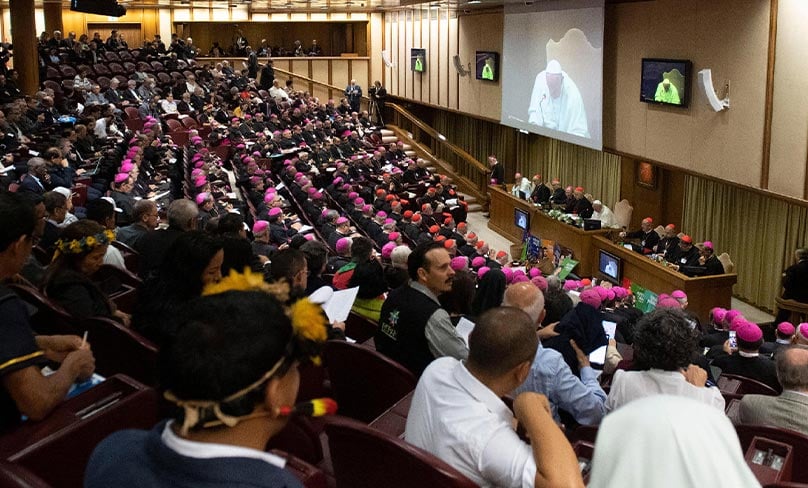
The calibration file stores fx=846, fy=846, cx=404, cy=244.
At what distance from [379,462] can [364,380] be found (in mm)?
1126

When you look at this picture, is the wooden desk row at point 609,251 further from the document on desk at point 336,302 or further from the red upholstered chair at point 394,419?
the red upholstered chair at point 394,419

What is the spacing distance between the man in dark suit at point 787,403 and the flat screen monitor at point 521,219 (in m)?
11.8

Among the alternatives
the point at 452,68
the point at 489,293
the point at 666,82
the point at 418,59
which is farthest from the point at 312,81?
the point at 489,293

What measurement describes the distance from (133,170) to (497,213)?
8475 millimetres

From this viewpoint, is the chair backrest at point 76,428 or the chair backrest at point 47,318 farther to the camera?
the chair backrest at point 47,318

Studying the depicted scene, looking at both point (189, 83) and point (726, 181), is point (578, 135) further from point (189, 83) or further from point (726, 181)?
point (189, 83)

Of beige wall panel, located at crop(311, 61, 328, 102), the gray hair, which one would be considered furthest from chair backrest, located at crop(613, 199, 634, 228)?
beige wall panel, located at crop(311, 61, 328, 102)

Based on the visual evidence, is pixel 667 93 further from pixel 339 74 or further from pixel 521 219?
pixel 339 74

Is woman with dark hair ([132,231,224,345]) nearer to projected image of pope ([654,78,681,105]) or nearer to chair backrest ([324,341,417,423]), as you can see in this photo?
chair backrest ([324,341,417,423])

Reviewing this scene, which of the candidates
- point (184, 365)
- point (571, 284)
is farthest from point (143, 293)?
point (571, 284)

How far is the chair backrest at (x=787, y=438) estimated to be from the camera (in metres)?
3.14

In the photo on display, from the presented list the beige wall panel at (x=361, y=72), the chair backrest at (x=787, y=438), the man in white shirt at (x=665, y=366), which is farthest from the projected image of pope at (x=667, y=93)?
the beige wall panel at (x=361, y=72)

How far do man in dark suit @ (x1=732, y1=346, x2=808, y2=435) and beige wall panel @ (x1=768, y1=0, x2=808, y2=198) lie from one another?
20.3ft

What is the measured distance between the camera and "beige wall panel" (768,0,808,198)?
9.14 metres
